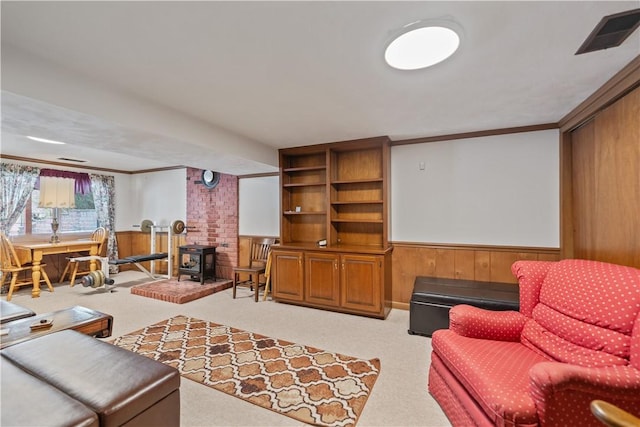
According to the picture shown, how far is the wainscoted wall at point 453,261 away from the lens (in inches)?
130

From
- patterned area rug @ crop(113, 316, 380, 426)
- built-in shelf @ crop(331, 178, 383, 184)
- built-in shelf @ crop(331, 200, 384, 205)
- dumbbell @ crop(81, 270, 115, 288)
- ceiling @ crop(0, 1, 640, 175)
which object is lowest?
patterned area rug @ crop(113, 316, 380, 426)

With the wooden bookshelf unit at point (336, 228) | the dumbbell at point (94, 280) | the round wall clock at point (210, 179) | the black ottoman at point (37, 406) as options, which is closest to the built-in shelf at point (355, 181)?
the wooden bookshelf unit at point (336, 228)

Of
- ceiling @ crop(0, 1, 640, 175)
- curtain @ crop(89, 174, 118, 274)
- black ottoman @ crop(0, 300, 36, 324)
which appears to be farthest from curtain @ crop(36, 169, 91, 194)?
black ottoman @ crop(0, 300, 36, 324)

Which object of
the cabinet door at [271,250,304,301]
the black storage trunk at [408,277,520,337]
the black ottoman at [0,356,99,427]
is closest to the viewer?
the black ottoman at [0,356,99,427]

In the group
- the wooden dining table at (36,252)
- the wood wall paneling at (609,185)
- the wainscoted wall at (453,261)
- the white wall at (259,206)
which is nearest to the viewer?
the wood wall paneling at (609,185)

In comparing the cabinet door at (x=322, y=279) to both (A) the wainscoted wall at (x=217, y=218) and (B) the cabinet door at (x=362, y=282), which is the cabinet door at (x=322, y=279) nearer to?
(B) the cabinet door at (x=362, y=282)

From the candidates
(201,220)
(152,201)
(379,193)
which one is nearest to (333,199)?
(379,193)

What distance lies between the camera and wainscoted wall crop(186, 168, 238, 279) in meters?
5.18

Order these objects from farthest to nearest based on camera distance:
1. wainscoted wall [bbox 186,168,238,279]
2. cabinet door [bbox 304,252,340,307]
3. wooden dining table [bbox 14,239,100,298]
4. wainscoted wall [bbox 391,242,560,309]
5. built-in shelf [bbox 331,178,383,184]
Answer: wainscoted wall [bbox 186,168,238,279] → wooden dining table [bbox 14,239,100,298] → built-in shelf [bbox 331,178,383,184] → cabinet door [bbox 304,252,340,307] → wainscoted wall [bbox 391,242,560,309]

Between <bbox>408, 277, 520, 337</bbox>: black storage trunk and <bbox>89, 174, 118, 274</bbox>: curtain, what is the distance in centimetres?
614

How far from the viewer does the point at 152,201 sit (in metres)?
6.27

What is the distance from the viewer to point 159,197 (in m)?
6.16

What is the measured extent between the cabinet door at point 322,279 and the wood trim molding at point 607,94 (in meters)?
2.81

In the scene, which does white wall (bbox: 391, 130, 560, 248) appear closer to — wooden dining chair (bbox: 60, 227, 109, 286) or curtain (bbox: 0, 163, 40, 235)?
wooden dining chair (bbox: 60, 227, 109, 286)
